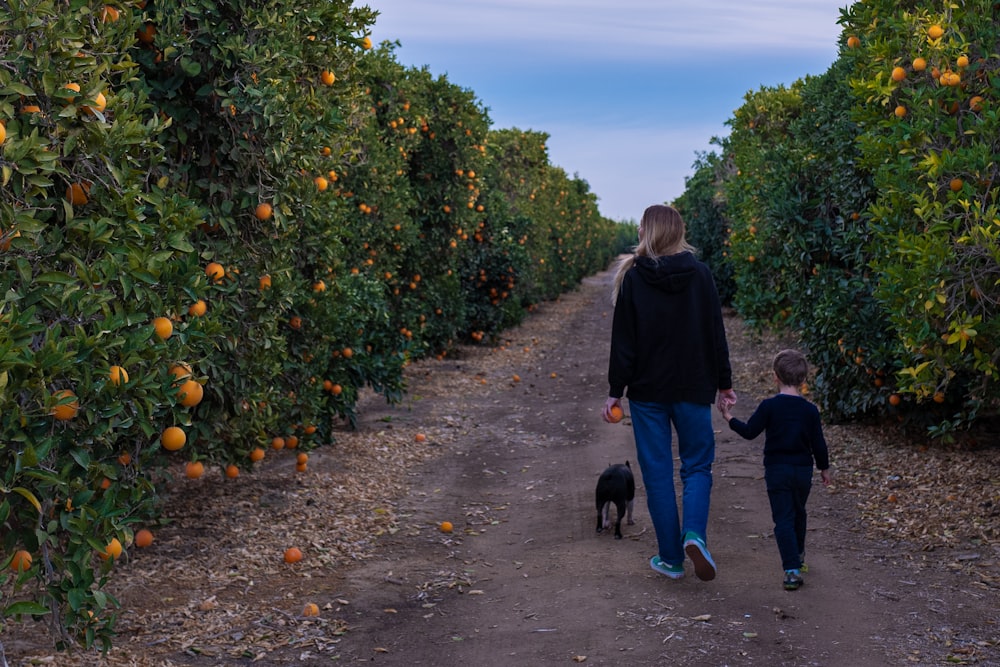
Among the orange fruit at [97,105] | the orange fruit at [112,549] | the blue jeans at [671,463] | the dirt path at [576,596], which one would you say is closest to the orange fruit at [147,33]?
the orange fruit at [97,105]

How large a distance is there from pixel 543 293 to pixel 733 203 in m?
13.5

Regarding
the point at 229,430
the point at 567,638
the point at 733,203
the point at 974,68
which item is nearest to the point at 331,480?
the point at 229,430

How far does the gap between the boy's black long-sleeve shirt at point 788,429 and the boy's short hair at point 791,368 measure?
0.30ft

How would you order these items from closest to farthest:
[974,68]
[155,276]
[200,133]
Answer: [155,276]
[200,133]
[974,68]

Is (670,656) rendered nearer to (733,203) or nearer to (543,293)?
(733,203)

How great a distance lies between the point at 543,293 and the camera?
1099 inches

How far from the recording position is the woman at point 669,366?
17.5 ft

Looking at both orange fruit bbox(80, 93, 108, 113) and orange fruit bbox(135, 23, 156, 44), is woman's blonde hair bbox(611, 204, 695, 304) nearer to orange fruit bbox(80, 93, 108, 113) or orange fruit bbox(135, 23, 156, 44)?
orange fruit bbox(80, 93, 108, 113)

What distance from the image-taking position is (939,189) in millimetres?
6910

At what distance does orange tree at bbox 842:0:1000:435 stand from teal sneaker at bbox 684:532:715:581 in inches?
101

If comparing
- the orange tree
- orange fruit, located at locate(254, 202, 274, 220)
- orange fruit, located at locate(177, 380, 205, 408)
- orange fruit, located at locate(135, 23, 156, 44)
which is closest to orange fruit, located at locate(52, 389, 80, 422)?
orange fruit, located at locate(177, 380, 205, 408)

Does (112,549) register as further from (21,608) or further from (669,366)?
(669,366)

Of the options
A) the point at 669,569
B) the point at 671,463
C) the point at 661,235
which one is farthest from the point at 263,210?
the point at 669,569

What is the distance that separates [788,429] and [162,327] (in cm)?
343
